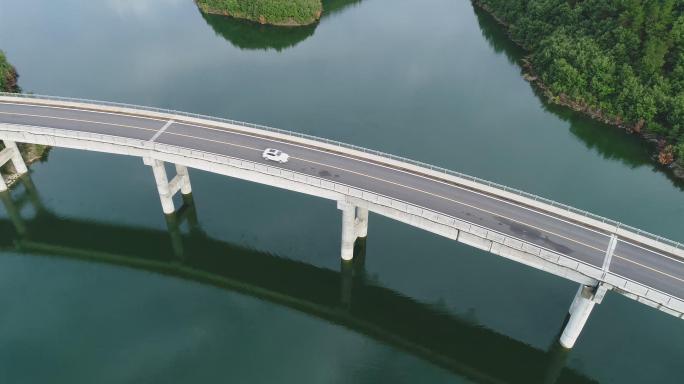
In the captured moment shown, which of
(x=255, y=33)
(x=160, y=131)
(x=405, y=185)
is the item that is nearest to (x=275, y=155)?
(x=405, y=185)

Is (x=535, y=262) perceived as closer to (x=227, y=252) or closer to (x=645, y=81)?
(x=227, y=252)

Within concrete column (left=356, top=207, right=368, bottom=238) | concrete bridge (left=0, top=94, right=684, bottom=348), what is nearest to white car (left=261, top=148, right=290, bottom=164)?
concrete bridge (left=0, top=94, right=684, bottom=348)

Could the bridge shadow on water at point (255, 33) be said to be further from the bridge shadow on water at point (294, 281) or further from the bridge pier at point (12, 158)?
the bridge shadow on water at point (294, 281)

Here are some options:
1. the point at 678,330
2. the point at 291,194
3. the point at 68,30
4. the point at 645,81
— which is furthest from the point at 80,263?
the point at 645,81

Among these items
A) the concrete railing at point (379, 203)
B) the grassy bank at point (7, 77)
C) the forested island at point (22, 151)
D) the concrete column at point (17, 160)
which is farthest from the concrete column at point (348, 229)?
the grassy bank at point (7, 77)

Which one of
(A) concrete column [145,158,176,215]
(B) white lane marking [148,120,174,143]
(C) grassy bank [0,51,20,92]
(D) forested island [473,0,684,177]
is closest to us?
(B) white lane marking [148,120,174,143]

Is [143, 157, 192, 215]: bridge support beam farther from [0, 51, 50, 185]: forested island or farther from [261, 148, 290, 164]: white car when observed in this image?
[0, 51, 50, 185]: forested island
